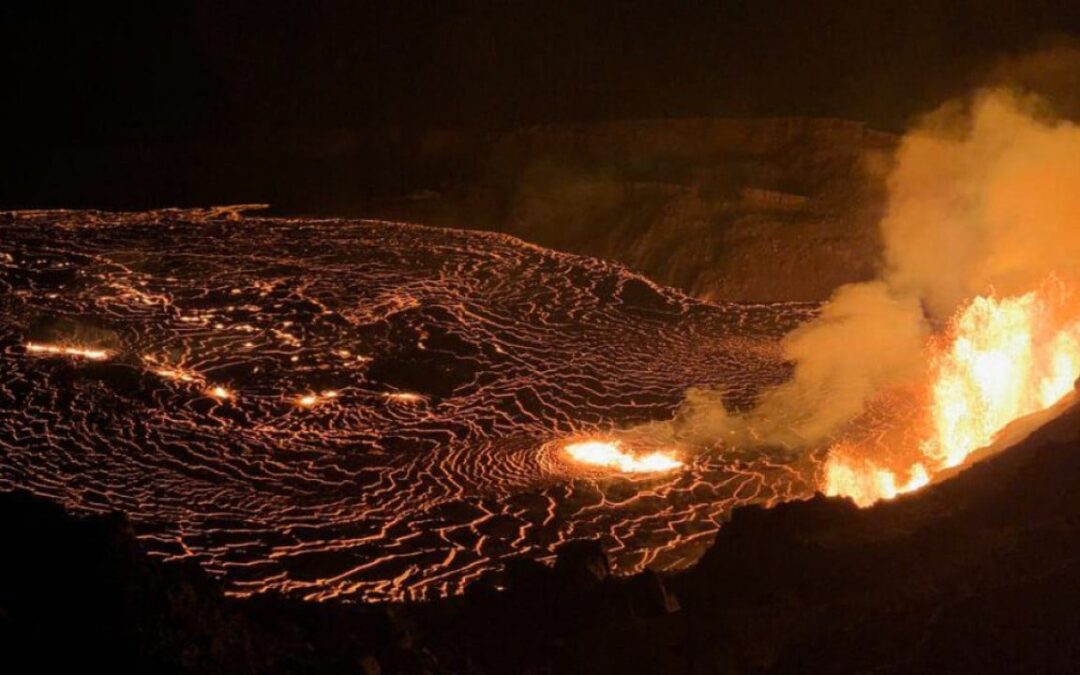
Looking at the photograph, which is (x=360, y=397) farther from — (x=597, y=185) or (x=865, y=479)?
(x=597, y=185)

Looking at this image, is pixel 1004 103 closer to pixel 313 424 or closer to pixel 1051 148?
pixel 1051 148

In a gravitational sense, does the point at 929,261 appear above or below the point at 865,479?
above

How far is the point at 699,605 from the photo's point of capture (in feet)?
21.9

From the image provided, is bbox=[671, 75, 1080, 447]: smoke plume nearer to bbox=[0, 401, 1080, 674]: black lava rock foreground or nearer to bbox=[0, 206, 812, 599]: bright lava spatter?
bbox=[0, 206, 812, 599]: bright lava spatter

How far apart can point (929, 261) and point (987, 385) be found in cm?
673

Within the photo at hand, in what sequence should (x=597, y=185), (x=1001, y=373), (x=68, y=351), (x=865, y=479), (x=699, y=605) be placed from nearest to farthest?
(x=699, y=605) < (x=865, y=479) < (x=1001, y=373) < (x=68, y=351) < (x=597, y=185)

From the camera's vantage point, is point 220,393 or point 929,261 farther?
point 929,261

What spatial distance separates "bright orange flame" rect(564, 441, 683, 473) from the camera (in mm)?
10828

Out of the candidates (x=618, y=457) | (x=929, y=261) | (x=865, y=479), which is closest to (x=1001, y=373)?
(x=865, y=479)

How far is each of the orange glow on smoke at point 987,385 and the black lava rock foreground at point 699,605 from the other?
2.25 m

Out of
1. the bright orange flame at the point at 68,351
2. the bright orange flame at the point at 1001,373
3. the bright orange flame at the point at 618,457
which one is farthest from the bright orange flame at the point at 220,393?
the bright orange flame at the point at 1001,373

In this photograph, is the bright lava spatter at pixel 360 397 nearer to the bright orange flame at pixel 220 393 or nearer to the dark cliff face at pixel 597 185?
the bright orange flame at pixel 220 393

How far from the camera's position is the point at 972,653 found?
5234 millimetres

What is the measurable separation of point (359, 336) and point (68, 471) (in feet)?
16.4
